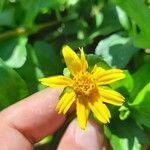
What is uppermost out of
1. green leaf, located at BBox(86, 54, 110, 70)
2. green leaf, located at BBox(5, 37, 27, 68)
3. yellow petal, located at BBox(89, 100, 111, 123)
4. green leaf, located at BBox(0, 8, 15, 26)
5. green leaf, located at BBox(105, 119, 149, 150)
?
green leaf, located at BBox(0, 8, 15, 26)

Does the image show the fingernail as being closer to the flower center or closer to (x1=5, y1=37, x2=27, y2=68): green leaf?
the flower center

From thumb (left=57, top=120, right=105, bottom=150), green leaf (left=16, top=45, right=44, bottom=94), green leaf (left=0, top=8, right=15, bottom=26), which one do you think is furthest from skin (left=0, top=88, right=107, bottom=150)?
green leaf (left=0, top=8, right=15, bottom=26)

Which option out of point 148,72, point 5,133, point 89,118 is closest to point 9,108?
point 5,133

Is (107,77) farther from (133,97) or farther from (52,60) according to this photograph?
(52,60)

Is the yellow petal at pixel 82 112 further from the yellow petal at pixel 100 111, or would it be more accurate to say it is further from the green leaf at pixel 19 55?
the green leaf at pixel 19 55

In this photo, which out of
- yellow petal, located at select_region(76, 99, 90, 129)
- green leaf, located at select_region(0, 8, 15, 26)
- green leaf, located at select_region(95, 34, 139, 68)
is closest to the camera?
yellow petal, located at select_region(76, 99, 90, 129)

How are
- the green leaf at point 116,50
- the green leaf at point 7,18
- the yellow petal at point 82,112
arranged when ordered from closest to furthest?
1. the yellow petal at point 82,112
2. the green leaf at point 116,50
3. the green leaf at point 7,18

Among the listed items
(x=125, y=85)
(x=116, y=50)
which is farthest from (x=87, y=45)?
(x=125, y=85)

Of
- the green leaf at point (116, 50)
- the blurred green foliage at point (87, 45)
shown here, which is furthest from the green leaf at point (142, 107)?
the green leaf at point (116, 50)
